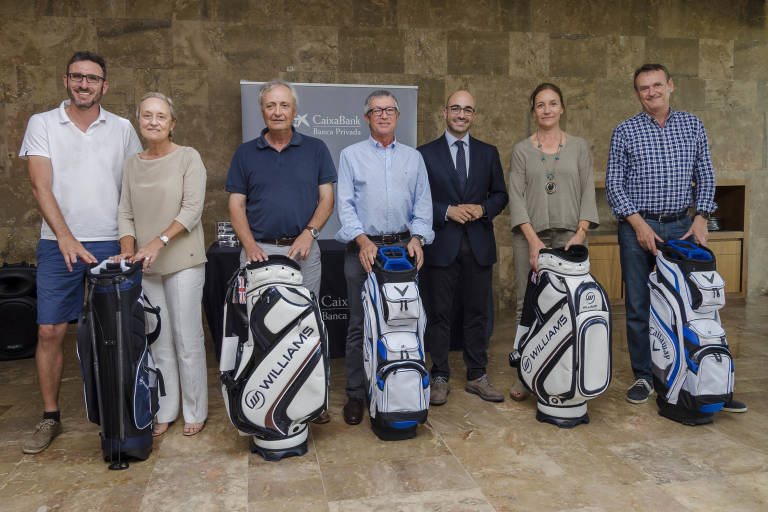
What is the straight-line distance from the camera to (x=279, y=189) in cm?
271

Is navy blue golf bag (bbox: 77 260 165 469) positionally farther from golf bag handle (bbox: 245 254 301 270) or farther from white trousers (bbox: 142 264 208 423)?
golf bag handle (bbox: 245 254 301 270)

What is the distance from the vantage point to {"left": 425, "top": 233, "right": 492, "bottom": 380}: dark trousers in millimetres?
3092

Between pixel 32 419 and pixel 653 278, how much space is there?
302cm

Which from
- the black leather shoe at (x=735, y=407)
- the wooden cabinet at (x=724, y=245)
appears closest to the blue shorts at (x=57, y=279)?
the black leather shoe at (x=735, y=407)

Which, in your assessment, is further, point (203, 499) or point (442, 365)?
point (442, 365)

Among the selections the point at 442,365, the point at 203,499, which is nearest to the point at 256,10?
the point at 442,365

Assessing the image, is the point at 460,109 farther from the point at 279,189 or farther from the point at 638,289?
the point at 638,289

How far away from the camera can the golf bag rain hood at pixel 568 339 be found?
2.63 m

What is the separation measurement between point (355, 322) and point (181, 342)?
2.58 feet

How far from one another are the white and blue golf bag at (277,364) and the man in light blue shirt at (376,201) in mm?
468

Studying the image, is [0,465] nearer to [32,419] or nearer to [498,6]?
[32,419]

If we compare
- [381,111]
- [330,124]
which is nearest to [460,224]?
[381,111]

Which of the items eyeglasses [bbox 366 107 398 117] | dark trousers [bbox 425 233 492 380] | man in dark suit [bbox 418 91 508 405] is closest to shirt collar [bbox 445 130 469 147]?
man in dark suit [bbox 418 91 508 405]

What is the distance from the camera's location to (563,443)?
2562 mm
